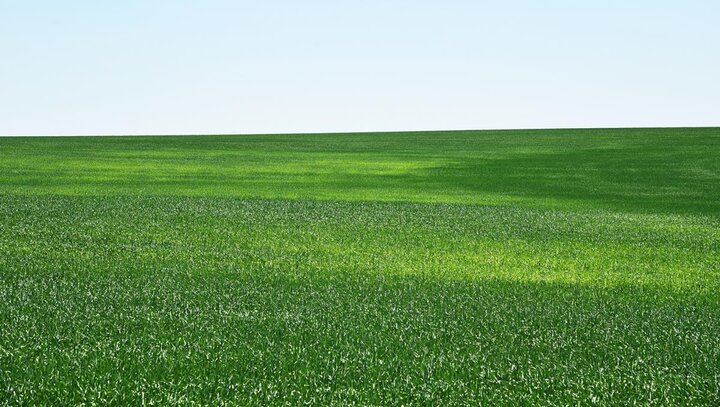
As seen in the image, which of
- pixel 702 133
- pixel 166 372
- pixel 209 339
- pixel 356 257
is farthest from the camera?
pixel 702 133

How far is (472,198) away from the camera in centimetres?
3403

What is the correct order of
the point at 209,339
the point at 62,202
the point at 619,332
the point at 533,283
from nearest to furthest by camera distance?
the point at 209,339, the point at 619,332, the point at 533,283, the point at 62,202

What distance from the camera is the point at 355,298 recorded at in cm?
1261

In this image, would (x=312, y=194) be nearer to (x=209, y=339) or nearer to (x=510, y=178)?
(x=510, y=178)

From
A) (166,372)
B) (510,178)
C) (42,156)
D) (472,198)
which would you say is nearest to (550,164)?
(510,178)

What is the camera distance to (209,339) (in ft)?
32.2

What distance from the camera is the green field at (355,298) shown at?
8312mm

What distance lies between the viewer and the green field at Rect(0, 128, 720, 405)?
831cm

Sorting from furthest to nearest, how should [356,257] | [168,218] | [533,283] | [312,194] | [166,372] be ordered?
[312,194], [168,218], [356,257], [533,283], [166,372]

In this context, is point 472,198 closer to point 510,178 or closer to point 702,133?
point 510,178

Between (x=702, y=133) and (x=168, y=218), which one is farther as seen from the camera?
(x=702, y=133)

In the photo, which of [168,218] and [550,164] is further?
[550,164]

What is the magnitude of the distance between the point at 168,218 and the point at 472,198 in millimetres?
14632

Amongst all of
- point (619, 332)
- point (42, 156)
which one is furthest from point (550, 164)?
point (619, 332)
